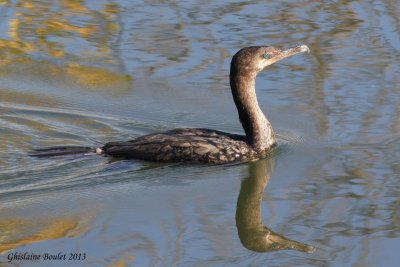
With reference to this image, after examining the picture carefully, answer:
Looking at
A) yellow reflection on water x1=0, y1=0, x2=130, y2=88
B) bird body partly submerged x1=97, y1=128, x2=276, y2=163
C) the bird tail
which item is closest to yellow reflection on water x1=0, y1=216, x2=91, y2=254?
bird body partly submerged x1=97, y1=128, x2=276, y2=163

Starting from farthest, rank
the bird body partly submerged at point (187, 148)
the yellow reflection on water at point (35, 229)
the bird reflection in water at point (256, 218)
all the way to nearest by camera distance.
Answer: the bird body partly submerged at point (187, 148)
the bird reflection in water at point (256, 218)
the yellow reflection on water at point (35, 229)

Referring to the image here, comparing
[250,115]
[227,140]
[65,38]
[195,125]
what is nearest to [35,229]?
[227,140]

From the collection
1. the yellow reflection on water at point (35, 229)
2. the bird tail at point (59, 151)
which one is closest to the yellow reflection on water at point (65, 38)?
the bird tail at point (59, 151)

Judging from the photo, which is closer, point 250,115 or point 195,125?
point 250,115

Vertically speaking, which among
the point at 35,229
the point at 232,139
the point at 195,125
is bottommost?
the point at 35,229

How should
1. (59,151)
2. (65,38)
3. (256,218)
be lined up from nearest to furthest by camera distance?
1. (256,218)
2. (59,151)
3. (65,38)

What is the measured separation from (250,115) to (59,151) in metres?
1.80

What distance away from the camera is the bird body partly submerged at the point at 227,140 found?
34.2 feet

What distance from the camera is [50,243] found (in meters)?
8.35

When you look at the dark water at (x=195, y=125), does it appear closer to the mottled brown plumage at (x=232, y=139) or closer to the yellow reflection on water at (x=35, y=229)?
the yellow reflection on water at (x=35, y=229)

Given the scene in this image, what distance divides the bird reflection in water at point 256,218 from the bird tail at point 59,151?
5.10ft

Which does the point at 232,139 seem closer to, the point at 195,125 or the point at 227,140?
the point at 227,140

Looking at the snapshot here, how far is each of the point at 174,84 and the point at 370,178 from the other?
325cm

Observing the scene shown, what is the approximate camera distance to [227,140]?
34.7ft
